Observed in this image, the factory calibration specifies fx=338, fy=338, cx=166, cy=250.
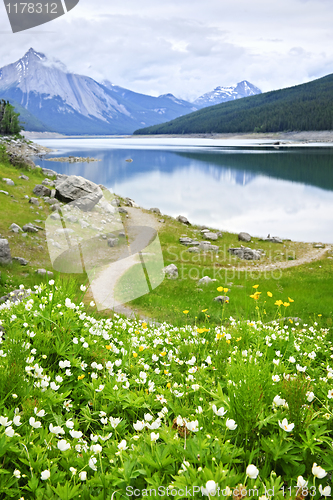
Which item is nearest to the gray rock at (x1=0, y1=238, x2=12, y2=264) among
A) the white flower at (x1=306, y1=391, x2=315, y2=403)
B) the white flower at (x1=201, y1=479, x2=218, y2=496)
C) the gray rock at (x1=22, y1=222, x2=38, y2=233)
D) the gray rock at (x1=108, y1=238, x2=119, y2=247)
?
the gray rock at (x1=22, y1=222, x2=38, y2=233)

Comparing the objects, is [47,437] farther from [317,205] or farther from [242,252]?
[317,205]

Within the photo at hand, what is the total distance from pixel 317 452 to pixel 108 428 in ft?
6.17

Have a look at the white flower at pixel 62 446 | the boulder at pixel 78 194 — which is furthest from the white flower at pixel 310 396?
the boulder at pixel 78 194

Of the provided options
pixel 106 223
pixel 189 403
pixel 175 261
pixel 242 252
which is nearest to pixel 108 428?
pixel 189 403

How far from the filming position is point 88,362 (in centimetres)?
471

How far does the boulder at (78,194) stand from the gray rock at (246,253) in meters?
12.3

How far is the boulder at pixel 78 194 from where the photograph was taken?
27.8 metres

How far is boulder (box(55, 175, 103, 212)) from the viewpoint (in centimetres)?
2781

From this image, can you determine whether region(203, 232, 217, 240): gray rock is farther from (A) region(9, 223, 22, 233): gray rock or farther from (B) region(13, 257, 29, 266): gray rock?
(B) region(13, 257, 29, 266): gray rock

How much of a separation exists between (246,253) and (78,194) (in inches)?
583

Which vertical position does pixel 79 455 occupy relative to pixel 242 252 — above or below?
above

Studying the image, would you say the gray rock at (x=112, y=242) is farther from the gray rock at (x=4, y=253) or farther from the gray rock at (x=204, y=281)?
the gray rock at (x=4, y=253)

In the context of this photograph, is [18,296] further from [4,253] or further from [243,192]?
[243,192]

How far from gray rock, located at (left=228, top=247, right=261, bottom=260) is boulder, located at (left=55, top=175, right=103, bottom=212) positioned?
12.3 meters
